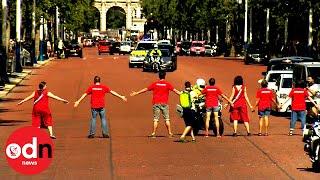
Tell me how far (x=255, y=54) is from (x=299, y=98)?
175ft

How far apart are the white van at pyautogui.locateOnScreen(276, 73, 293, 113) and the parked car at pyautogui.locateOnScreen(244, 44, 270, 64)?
4347 cm

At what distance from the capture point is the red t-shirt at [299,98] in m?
25.1

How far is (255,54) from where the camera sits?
78250 mm

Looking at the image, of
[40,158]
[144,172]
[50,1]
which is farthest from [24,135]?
[50,1]

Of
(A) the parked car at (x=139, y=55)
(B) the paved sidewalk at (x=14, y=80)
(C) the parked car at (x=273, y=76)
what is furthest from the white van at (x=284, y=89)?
(A) the parked car at (x=139, y=55)

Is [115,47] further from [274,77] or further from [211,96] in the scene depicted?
[211,96]

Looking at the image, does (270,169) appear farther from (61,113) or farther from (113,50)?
(113,50)

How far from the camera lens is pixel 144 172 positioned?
17.5 m

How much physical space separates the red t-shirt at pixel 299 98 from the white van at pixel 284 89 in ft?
20.2

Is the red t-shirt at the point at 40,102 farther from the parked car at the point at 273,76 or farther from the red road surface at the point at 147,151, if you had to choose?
the parked car at the point at 273,76

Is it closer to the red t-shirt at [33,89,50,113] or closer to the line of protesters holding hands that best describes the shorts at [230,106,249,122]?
the line of protesters holding hands

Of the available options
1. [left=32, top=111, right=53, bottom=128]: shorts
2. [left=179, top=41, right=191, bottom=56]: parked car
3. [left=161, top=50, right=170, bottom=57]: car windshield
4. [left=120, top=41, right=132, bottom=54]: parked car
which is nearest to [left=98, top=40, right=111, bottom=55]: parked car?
[left=120, top=41, right=132, bottom=54]: parked car

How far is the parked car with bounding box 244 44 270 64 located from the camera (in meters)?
77.5

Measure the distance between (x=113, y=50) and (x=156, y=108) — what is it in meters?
86.2
